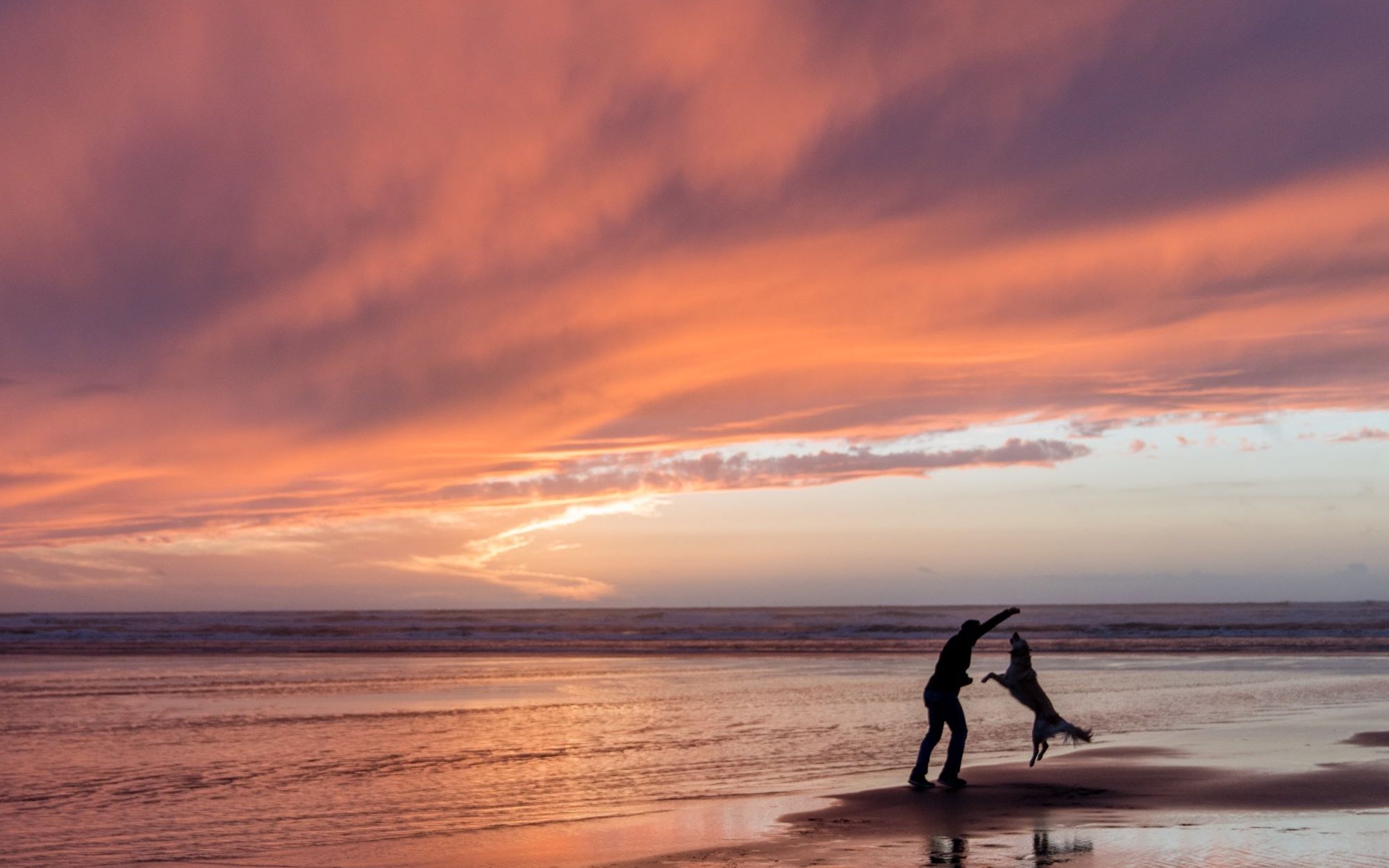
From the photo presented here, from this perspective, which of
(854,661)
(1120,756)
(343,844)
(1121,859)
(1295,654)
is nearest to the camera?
(1121,859)

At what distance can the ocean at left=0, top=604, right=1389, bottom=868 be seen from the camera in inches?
510

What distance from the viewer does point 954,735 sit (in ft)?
47.2

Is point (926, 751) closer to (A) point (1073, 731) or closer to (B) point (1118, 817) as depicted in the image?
(A) point (1073, 731)

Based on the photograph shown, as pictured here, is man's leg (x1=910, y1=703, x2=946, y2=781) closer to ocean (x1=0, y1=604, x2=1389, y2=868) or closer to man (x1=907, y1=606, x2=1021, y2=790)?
man (x1=907, y1=606, x2=1021, y2=790)

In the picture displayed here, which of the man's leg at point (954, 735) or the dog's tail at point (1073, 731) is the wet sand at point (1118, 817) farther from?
the dog's tail at point (1073, 731)

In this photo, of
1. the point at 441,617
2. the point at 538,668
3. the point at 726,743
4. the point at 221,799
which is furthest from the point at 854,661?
the point at 441,617

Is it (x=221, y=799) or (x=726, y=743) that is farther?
(x=726, y=743)

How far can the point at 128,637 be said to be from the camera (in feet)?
231

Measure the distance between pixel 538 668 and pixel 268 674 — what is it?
7539 mm

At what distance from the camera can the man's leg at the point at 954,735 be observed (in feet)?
46.0

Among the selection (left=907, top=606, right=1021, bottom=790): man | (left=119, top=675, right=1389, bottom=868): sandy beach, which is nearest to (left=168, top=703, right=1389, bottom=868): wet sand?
(left=119, top=675, right=1389, bottom=868): sandy beach

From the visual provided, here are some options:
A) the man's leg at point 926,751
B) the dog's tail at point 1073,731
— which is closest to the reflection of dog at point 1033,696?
the dog's tail at point 1073,731

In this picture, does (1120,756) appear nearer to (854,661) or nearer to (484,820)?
(484,820)

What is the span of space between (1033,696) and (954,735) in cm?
109
